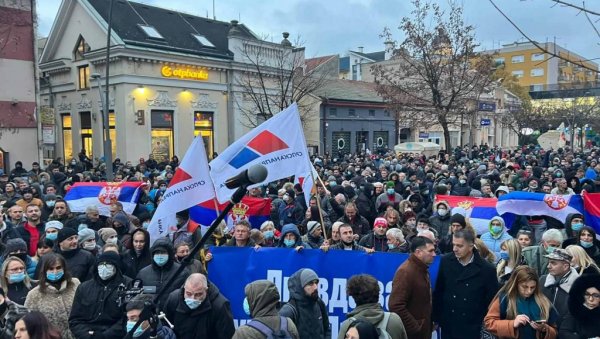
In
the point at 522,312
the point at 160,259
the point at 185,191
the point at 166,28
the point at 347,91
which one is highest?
the point at 166,28

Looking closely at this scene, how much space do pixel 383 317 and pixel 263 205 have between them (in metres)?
6.49

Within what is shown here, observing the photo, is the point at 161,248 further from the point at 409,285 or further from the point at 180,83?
the point at 180,83

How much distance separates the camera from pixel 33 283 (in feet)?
16.7

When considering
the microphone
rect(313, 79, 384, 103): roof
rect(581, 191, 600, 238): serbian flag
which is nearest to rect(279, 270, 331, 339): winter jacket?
the microphone

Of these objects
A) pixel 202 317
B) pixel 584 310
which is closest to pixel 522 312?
pixel 584 310

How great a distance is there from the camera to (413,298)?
446cm

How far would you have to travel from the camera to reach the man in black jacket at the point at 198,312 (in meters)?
4.20

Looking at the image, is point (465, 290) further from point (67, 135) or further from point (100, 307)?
point (67, 135)

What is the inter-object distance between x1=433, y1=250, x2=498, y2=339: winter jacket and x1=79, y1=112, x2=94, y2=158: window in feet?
81.9

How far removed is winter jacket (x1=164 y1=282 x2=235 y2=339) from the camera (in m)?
4.26

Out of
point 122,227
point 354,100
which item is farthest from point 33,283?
point 354,100

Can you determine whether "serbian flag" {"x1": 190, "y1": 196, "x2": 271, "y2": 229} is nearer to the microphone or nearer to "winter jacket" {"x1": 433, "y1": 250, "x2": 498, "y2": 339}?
"winter jacket" {"x1": 433, "y1": 250, "x2": 498, "y2": 339}

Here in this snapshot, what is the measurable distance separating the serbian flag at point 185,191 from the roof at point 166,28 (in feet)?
63.3

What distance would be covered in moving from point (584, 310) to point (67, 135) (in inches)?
1121
